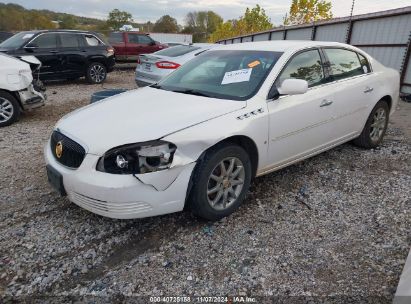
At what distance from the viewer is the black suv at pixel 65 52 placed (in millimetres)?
9383

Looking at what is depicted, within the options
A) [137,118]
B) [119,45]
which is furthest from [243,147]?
[119,45]

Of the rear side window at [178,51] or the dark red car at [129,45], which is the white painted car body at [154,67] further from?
the dark red car at [129,45]

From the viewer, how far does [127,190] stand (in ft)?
8.11

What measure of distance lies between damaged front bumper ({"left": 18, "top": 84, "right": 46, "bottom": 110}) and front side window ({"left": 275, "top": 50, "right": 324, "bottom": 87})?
5.05 m

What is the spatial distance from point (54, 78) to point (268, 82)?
336 inches

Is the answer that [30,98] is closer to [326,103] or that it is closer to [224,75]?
[224,75]

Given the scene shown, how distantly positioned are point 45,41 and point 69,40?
723 mm

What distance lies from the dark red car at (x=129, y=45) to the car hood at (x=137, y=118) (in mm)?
12903

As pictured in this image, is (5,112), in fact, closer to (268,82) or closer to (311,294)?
(268,82)

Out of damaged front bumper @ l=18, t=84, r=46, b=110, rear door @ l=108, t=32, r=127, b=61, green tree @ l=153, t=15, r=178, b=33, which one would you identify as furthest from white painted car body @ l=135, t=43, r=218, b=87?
green tree @ l=153, t=15, r=178, b=33

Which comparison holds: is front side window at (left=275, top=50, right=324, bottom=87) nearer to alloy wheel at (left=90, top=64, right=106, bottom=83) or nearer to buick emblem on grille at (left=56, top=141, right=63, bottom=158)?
buick emblem on grille at (left=56, top=141, right=63, bottom=158)

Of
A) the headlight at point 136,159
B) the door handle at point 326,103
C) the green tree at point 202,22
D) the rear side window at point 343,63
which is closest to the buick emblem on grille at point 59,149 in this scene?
the headlight at point 136,159

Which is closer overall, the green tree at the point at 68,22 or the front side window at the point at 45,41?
the front side window at the point at 45,41

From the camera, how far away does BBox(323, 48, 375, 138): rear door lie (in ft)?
12.8
